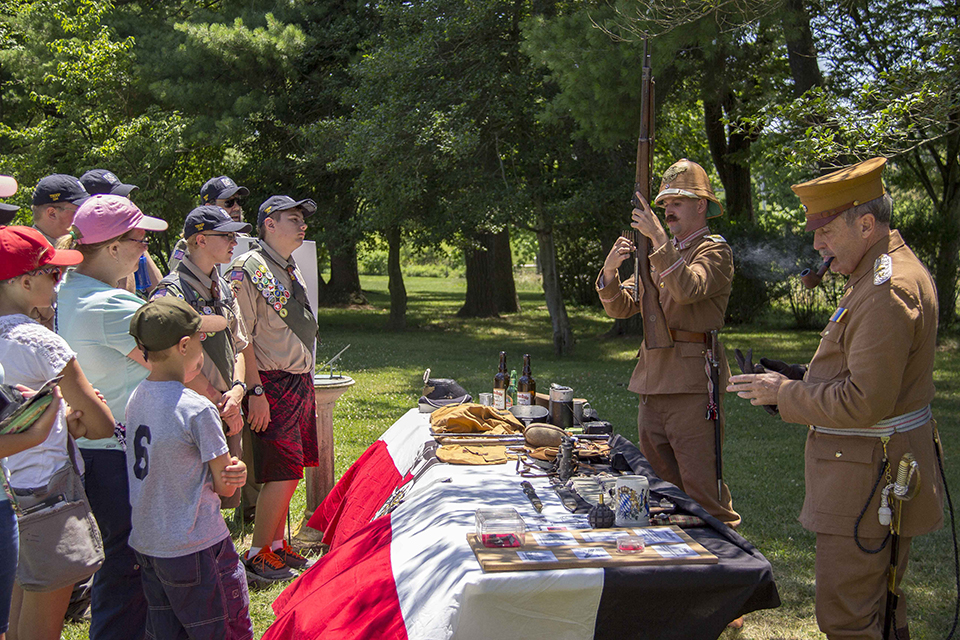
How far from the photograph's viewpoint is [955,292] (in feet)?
51.3

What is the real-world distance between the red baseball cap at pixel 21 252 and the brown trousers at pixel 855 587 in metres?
3.12

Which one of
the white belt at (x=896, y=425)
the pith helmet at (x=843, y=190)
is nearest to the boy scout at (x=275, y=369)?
the pith helmet at (x=843, y=190)

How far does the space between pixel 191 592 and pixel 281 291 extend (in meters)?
2.08

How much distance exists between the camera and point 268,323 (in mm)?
4480

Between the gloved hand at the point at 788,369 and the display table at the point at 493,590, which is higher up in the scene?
the gloved hand at the point at 788,369

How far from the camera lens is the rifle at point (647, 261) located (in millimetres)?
3955

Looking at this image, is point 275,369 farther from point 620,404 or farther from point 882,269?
point 620,404

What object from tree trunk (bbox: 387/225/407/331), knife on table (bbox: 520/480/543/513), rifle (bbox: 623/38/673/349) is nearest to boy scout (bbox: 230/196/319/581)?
knife on table (bbox: 520/480/543/513)

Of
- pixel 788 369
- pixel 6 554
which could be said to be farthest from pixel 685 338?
pixel 6 554

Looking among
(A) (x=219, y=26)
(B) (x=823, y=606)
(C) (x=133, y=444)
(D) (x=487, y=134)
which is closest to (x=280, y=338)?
(C) (x=133, y=444)

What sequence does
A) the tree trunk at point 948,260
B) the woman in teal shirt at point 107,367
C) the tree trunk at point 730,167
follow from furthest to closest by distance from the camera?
the tree trunk at point 730,167, the tree trunk at point 948,260, the woman in teal shirt at point 107,367

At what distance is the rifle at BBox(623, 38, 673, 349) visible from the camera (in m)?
3.96

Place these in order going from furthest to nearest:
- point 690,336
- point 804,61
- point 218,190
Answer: point 804,61, point 218,190, point 690,336

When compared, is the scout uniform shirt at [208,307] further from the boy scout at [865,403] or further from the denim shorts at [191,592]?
the boy scout at [865,403]
